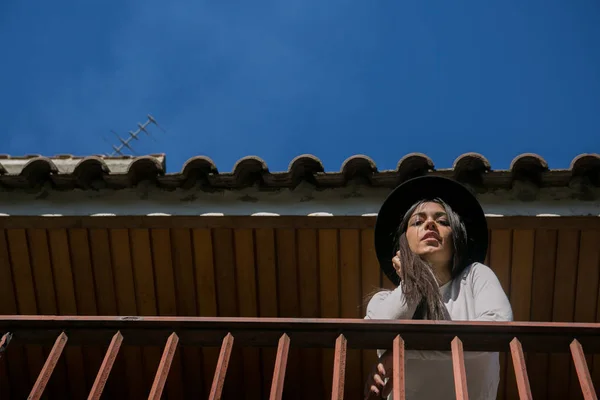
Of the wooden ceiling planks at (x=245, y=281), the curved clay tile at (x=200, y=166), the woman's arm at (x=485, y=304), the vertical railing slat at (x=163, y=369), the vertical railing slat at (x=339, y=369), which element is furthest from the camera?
the curved clay tile at (x=200, y=166)

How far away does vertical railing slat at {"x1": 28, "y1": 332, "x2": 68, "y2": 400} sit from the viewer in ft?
11.1

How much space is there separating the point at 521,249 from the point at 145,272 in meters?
2.56

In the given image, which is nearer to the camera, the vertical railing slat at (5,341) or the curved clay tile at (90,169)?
the vertical railing slat at (5,341)

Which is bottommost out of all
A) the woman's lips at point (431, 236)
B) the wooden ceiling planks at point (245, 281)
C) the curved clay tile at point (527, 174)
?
the wooden ceiling planks at point (245, 281)

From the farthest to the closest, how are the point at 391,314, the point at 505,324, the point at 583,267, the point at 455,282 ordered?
the point at 583,267
the point at 455,282
the point at 391,314
the point at 505,324

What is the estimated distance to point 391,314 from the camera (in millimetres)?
3785

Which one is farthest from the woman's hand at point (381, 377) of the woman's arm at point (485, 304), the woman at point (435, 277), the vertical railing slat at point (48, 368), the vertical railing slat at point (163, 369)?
the vertical railing slat at point (48, 368)

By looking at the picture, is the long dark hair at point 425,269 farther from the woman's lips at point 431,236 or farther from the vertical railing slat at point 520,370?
the vertical railing slat at point 520,370

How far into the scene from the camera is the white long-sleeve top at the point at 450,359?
3.75 meters

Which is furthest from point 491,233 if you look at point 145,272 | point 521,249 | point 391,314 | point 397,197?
point 145,272

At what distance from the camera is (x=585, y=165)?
5254 mm

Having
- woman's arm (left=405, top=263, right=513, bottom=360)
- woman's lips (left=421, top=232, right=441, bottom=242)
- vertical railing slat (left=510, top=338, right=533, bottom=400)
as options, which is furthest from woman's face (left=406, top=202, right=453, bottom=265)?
vertical railing slat (left=510, top=338, right=533, bottom=400)

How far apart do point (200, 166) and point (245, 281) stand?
0.85m

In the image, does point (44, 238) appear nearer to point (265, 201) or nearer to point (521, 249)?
point (265, 201)
